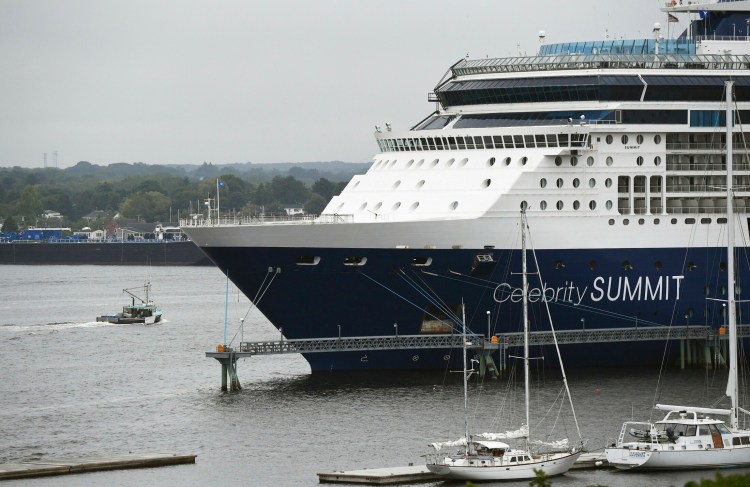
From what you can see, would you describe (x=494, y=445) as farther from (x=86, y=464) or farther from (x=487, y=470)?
(x=86, y=464)

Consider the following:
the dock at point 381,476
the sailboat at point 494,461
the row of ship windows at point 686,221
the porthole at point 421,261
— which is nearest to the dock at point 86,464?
the dock at point 381,476

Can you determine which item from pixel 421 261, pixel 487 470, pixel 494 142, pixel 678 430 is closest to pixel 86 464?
pixel 487 470

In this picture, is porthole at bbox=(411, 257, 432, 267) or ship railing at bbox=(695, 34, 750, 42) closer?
porthole at bbox=(411, 257, 432, 267)

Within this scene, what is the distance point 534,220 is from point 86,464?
17834 mm

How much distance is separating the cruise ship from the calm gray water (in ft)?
6.69

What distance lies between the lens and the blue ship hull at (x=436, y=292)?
5003 centimetres

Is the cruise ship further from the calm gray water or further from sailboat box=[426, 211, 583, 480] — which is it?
sailboat box=[426, 211, 583, 480]

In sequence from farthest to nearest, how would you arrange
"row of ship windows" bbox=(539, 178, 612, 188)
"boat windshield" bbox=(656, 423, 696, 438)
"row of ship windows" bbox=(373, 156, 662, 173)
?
"row of ship windows" bbox=(373, 156, 662, 173), "row of ship windows" bbox=(539, 178, 612, 188), "boat windshield" bbox=(656, 423, 696, 438)

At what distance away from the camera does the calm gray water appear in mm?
38938

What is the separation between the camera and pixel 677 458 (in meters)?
38.2

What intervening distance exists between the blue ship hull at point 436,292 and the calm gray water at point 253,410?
1402 millimetres

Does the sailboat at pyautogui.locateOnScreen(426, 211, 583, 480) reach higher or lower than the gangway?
lower

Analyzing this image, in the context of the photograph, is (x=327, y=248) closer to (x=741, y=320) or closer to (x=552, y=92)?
(x=552, y=92)

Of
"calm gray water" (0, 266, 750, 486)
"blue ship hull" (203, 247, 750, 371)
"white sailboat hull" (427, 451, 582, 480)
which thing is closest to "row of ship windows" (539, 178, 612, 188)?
"blue ship hull" (203, 247, 750, 371)
